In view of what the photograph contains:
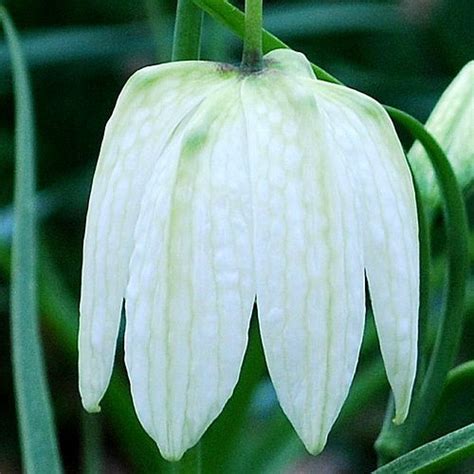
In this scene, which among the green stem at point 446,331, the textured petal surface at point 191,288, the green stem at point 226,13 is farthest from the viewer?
the green stem at point 446,331

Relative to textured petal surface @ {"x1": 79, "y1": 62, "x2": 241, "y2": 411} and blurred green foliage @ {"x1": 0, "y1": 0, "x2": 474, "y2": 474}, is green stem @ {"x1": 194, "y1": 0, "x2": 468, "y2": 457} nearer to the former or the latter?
textured petal surface @ {"x1": 79, "y1": 62, "x2": 241, "y2": 411}

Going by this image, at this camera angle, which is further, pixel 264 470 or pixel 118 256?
pixel 264 470

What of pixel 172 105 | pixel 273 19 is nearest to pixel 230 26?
pixel 172 105

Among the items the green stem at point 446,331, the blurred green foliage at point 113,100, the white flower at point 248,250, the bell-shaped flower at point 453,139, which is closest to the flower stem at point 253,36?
the white flower at point 248,250

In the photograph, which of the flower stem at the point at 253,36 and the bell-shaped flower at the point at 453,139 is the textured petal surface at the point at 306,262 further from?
the bell-shaped flower at the point at 453,139

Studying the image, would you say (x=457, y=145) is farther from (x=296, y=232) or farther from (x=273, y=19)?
(x=273, y=19)

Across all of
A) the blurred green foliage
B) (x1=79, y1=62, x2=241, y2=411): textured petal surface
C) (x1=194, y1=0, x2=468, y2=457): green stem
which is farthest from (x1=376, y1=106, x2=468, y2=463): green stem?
the blurred green foliage
